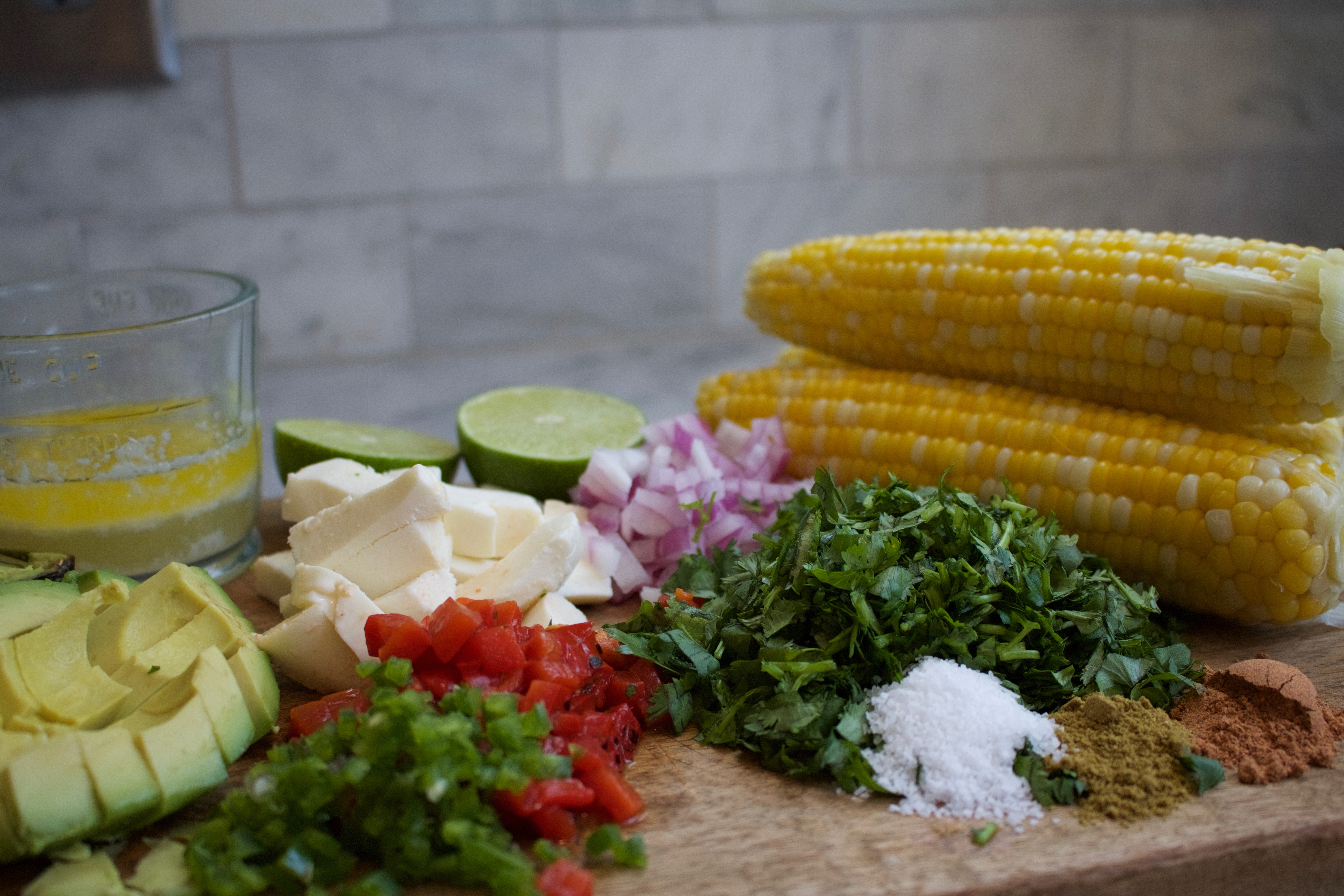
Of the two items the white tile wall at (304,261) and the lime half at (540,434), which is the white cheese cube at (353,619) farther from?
the white tile wall at (304,261)

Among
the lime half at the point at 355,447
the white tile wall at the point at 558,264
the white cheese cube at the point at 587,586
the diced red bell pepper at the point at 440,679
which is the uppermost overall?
the white tile wall at the point at 558,264

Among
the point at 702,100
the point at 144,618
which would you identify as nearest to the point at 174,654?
the point at 144,618

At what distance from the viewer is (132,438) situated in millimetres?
1508

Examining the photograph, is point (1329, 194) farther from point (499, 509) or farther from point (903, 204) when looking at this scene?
point (499, 509)

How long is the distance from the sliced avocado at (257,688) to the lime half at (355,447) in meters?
0.54

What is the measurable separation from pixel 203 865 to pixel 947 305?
1.28m

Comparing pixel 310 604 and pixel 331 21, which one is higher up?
pixel 331 21

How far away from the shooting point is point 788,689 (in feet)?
4.00

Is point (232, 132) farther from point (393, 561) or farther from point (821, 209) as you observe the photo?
point (393, 561)

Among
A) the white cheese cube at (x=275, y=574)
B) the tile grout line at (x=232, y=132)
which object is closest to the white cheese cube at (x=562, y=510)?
the white cheese cube at (x=275, y=574)

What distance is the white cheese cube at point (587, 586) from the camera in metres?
1.55

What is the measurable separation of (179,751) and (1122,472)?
123 centimetres

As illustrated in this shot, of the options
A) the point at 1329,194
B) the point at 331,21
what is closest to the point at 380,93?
the point at 331,21

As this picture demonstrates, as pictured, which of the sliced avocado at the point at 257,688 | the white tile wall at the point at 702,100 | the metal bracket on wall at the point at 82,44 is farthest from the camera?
the white tile wall at the point at 702,100
